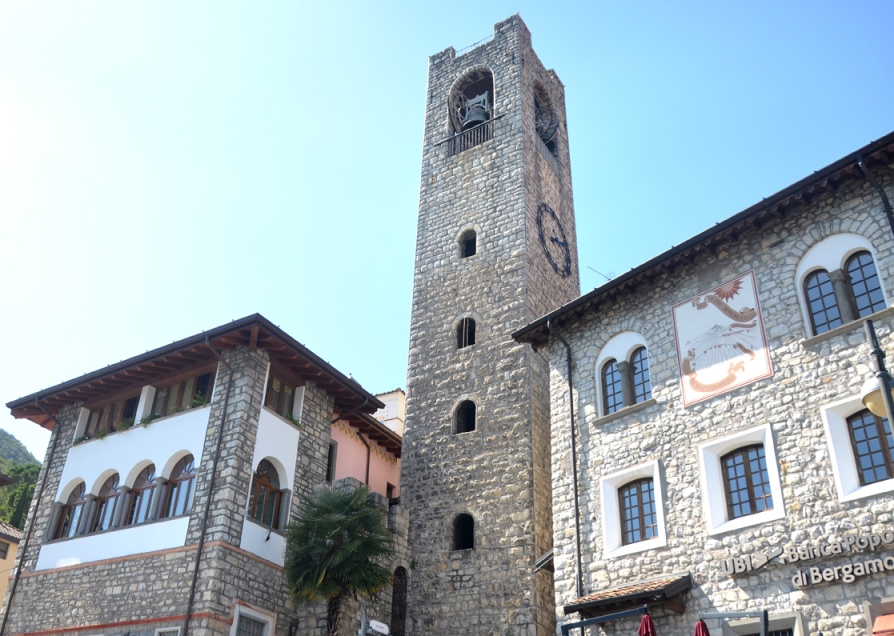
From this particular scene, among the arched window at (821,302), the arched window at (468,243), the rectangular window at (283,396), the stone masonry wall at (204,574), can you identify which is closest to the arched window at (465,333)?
the arched window at (468,243)

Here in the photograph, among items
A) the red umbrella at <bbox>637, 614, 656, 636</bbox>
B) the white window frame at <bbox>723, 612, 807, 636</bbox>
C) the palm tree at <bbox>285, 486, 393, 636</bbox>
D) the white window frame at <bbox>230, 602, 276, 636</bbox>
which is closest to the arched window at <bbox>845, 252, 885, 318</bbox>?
the white window frame at <bbox>723, 612, 807, 636</bbox>

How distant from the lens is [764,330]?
14.6 m

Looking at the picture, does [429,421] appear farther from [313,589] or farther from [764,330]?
[764,330]

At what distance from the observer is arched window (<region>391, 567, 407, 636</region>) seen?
20.8m

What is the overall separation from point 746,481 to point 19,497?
1505 inches

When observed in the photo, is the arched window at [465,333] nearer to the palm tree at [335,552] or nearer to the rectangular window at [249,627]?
the palm tree at [335,552]

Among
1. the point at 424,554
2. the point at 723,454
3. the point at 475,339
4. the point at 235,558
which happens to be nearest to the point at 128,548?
the point at 235,558

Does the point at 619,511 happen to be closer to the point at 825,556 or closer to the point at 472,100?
the point at 825,556

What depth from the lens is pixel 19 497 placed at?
134 ft

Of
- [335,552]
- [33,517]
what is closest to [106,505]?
[33,517]

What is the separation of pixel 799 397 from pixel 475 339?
38.2 feet

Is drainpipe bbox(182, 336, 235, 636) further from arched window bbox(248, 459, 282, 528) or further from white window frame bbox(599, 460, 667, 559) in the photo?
white window frame bbox(599, 460, 667, 559)

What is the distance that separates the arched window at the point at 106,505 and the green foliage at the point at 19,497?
20.1 metres

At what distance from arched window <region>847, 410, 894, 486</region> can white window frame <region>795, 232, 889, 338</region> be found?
5.90 ft
